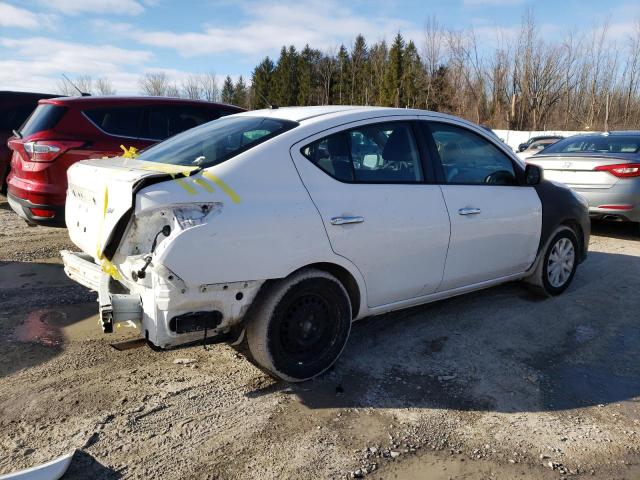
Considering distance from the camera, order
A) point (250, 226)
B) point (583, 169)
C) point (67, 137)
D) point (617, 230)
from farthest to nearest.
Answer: point (617, 230) → point (583, 169) → point (67, 137) → point (250, 226)

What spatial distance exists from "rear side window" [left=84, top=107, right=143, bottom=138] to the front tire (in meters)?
4.06

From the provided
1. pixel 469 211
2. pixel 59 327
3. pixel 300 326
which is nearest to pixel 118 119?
pixel 59 327

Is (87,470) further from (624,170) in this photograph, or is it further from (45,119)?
(624,170)

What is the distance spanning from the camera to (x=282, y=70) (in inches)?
2402

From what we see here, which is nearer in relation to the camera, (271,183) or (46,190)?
(271,183)

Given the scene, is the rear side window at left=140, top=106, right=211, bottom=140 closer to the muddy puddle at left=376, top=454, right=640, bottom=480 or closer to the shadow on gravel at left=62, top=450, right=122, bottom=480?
the shadow on gravel at left=62, top=450, right=122, bottom=480

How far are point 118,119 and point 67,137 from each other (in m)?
0.69

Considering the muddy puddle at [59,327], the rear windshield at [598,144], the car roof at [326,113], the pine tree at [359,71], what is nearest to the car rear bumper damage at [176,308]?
the muddy puddle at [59,327]

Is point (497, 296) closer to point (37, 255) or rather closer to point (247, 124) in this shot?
point (247, 124)

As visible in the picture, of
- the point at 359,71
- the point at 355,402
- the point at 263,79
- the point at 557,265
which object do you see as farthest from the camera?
the point at 263,79

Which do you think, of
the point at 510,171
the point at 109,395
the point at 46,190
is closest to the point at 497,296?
the point at 510,171

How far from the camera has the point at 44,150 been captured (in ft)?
18.3

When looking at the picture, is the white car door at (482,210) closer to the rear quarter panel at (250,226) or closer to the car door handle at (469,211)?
the car door handle at (469,211)

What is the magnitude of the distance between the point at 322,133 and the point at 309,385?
163cm
